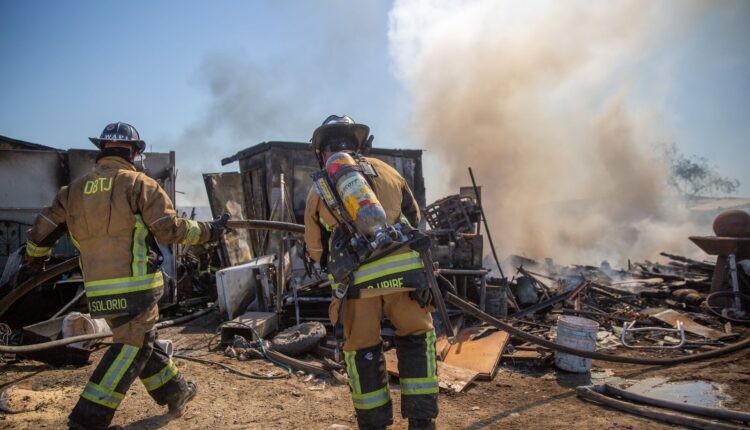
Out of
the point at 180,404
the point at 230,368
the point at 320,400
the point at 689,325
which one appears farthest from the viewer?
the point at 689,325

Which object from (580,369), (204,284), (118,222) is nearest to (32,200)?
(204,284)

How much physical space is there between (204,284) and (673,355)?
7994 millimetres

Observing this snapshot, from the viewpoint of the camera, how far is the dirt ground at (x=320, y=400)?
319 cm

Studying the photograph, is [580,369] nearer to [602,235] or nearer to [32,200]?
[32,200]

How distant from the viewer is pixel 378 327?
2652 mm

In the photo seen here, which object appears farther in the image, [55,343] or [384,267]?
[55,343]

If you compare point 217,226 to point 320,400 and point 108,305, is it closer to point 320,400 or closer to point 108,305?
point 108,305

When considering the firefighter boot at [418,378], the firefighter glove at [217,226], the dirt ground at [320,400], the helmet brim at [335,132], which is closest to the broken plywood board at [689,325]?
the dirt ground at [320,400]

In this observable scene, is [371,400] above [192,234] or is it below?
below

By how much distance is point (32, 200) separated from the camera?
7746 millimetres

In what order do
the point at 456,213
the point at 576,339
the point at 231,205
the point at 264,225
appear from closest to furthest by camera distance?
the point at 264,225, the point at 576,339, the point at 456,213, the point at 231,205

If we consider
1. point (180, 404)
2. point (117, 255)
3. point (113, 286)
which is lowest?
point (180, 404)

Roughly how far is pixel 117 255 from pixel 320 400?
203 cm

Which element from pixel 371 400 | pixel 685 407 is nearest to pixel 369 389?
pixel 371 400
